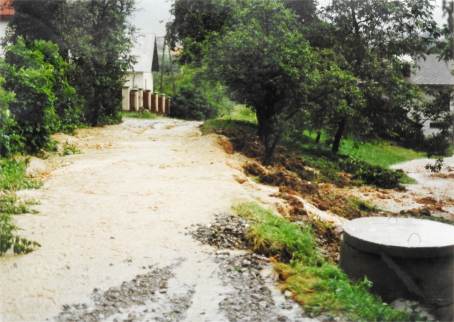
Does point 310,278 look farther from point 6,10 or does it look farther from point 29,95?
point 6,10

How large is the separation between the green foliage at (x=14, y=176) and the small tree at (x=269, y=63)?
6.35 metres

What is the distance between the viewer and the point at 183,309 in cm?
459

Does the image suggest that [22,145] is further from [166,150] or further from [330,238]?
[330,238]

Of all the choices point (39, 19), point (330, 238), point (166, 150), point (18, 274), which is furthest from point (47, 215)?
point (39, 19)

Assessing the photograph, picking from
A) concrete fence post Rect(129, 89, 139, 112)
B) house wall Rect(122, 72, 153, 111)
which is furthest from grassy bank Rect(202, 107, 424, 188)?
house wall Rect(122, 72, 153, 111)

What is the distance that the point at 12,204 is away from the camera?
23.5ft

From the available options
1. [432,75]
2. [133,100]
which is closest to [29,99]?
[133,100]

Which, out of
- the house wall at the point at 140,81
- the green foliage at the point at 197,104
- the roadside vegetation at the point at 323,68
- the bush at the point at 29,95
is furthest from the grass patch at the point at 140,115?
the bush at the point at 29,95

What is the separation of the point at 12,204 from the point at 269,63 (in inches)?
322

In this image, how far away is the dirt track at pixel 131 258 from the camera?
4562mm

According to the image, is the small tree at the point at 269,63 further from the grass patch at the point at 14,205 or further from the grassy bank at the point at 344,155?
the grass patch at the point at 14,205

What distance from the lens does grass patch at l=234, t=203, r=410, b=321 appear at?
4477 mm

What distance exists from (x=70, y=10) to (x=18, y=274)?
1338 centimetres

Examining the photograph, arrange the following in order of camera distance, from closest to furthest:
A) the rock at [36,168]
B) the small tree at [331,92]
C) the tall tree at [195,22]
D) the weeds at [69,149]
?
the rock at [36,168], the weeds at [69,149], the small tree at [331,92], the tall tree at [195,22]
